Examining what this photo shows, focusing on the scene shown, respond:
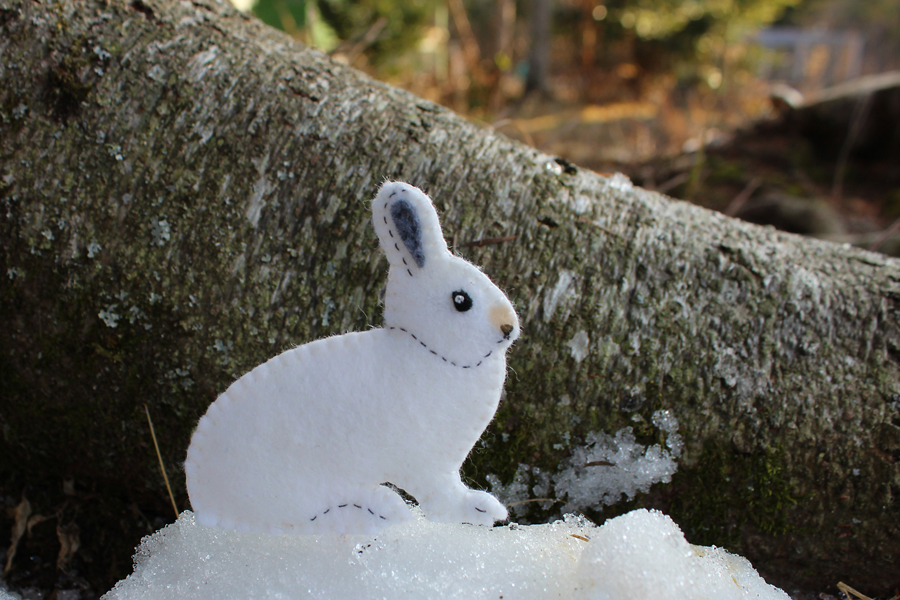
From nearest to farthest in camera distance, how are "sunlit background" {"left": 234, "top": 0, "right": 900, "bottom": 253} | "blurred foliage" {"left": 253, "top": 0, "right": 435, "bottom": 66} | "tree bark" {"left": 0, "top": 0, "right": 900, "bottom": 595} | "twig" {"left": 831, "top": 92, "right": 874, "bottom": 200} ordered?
"tree bark" {"left": 0, "top": 0, "right": 900, "bottom": 595} < "sunlit background" {"left": 234, "top": 0, "right": 900, "bottom": 253} < "twig" {"left": 831, "top": 92, "right": 874, "bottom": 200} < "blurred foliage" {"left": 253, "top": 0, "right": 435, "bottom": 66}

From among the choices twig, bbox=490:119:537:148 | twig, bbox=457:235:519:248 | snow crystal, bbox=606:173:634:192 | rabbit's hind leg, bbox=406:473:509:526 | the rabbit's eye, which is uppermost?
twig, bbox=490:119:537:148

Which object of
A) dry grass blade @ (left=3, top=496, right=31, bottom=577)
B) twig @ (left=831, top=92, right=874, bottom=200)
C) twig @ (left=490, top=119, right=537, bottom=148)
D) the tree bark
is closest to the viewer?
the tree bark

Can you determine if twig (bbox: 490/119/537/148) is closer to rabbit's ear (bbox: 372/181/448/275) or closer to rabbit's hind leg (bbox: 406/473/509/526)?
rabbit's ear (bbox: 372/181/448/275)

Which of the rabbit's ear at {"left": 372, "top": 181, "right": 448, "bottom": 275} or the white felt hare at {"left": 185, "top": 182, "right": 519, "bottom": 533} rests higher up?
the rabbit's ear at {"left": 372, "top": 181, "right": 448, "bottom": 275}

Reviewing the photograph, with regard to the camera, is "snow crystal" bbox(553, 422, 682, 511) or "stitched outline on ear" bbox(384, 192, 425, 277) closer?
"stitched outline on ear" bbox(384, 192, 425, 277)

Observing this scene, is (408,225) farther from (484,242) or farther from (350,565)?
(350,565)

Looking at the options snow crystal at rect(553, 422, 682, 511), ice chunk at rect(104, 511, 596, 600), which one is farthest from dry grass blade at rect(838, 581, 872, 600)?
ice chunk at rect(104, 511, 596, 600)

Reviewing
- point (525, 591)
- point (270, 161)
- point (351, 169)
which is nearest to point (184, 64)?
point (270, 161)

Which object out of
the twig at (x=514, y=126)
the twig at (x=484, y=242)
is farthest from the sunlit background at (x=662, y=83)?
the twig at (x=484, y=242)
